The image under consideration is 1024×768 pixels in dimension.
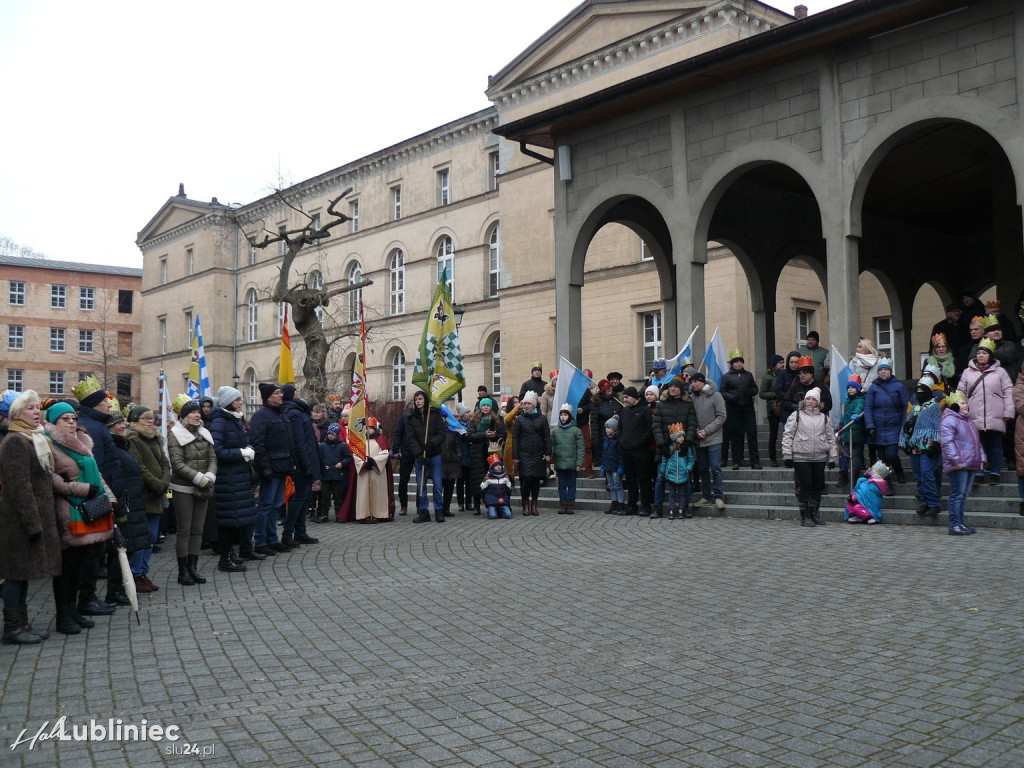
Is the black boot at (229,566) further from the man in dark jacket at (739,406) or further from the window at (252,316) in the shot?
the window at (252,316)

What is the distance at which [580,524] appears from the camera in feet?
43.5

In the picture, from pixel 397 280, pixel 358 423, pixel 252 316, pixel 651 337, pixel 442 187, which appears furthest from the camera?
pixel 252 316

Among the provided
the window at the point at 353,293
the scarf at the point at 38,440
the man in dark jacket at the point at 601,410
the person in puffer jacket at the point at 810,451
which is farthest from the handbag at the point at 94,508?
the window at the point at 353,293

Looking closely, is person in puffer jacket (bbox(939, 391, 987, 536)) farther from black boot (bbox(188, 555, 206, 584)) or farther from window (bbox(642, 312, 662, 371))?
window (bbox(642, 312, 662, 371))

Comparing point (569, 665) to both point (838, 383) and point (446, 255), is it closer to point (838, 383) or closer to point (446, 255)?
point (838, 383)

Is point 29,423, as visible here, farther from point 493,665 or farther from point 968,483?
point 968,483

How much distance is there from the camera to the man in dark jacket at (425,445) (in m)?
14.8

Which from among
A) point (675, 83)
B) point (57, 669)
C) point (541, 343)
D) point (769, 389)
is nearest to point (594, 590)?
point (57, 669)

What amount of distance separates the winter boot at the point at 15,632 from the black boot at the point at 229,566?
296 cm

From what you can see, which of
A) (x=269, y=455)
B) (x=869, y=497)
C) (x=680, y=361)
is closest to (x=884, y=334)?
(x=680, y=361)

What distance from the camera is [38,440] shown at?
698 centimetres

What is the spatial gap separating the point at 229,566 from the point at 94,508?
2814 mm

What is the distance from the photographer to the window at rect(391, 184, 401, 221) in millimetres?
45844

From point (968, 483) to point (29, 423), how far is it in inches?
377
